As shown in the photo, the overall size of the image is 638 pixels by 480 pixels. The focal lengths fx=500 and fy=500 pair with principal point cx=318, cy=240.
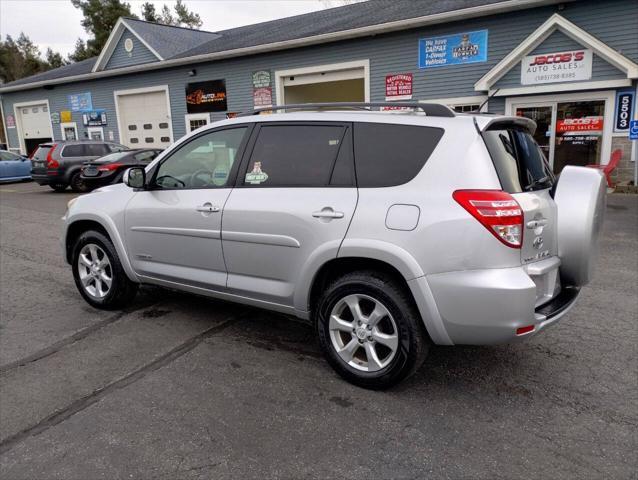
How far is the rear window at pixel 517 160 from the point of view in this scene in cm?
294

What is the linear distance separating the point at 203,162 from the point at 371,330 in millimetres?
1995

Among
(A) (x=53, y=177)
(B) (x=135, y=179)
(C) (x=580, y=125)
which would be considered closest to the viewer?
(B) (x=135, y=179)

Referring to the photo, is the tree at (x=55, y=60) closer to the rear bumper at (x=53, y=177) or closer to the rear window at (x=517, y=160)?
the rear bumper at (x=53, y=177)

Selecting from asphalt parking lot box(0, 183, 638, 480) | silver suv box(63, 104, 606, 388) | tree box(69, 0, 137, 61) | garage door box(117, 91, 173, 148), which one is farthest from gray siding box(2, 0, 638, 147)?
tree box(69, 0, 137, 61)

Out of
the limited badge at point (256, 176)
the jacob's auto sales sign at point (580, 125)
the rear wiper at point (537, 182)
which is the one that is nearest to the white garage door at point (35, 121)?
the jacob's auto sales sign at point (580, 125)

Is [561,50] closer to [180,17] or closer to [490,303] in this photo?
[490,303]

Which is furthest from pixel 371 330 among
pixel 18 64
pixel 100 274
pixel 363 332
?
pixel 18 64

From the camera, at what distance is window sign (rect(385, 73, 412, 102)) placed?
1509 cm

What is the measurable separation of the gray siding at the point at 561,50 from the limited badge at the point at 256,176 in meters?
11.4

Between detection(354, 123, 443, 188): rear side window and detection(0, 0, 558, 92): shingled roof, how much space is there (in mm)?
11477

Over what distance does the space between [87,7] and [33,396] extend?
49622 mm

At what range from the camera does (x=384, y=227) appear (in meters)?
2.99

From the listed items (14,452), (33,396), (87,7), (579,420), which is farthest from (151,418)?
(87,7)

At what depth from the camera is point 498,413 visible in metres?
2.95
